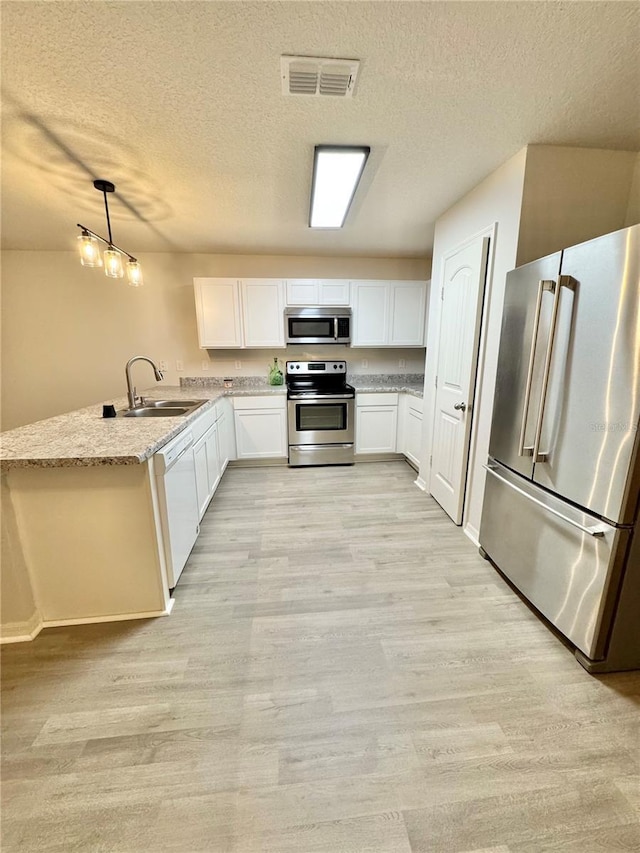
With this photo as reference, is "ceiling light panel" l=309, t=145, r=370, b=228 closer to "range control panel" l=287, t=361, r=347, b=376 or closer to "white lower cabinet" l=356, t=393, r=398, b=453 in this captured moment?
"range control panel" l=287, t=361, r=347, b=376

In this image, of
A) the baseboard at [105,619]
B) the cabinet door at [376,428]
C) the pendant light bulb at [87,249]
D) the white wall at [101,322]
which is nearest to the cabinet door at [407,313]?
the white wall at [101,322]

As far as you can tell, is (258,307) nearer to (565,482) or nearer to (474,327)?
(474,327)

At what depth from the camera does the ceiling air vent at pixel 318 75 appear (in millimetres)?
1264

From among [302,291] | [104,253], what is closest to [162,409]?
[104,253]

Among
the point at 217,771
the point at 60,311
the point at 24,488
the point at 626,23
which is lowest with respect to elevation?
the point at 217,771

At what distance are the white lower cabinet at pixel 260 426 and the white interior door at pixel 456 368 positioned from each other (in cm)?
167

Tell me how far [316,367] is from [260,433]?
3.50 ft

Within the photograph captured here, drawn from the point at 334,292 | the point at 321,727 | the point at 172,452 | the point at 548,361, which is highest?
the point at 334,292

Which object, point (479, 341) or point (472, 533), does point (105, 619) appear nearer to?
point (472, 533)

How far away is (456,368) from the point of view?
8.31ft

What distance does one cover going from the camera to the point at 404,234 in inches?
128

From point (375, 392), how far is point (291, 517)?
5.90ft

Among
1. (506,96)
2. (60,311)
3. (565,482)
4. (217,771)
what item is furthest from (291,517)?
(60,311)

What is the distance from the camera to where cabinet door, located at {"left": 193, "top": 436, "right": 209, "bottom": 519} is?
2.43 metres
